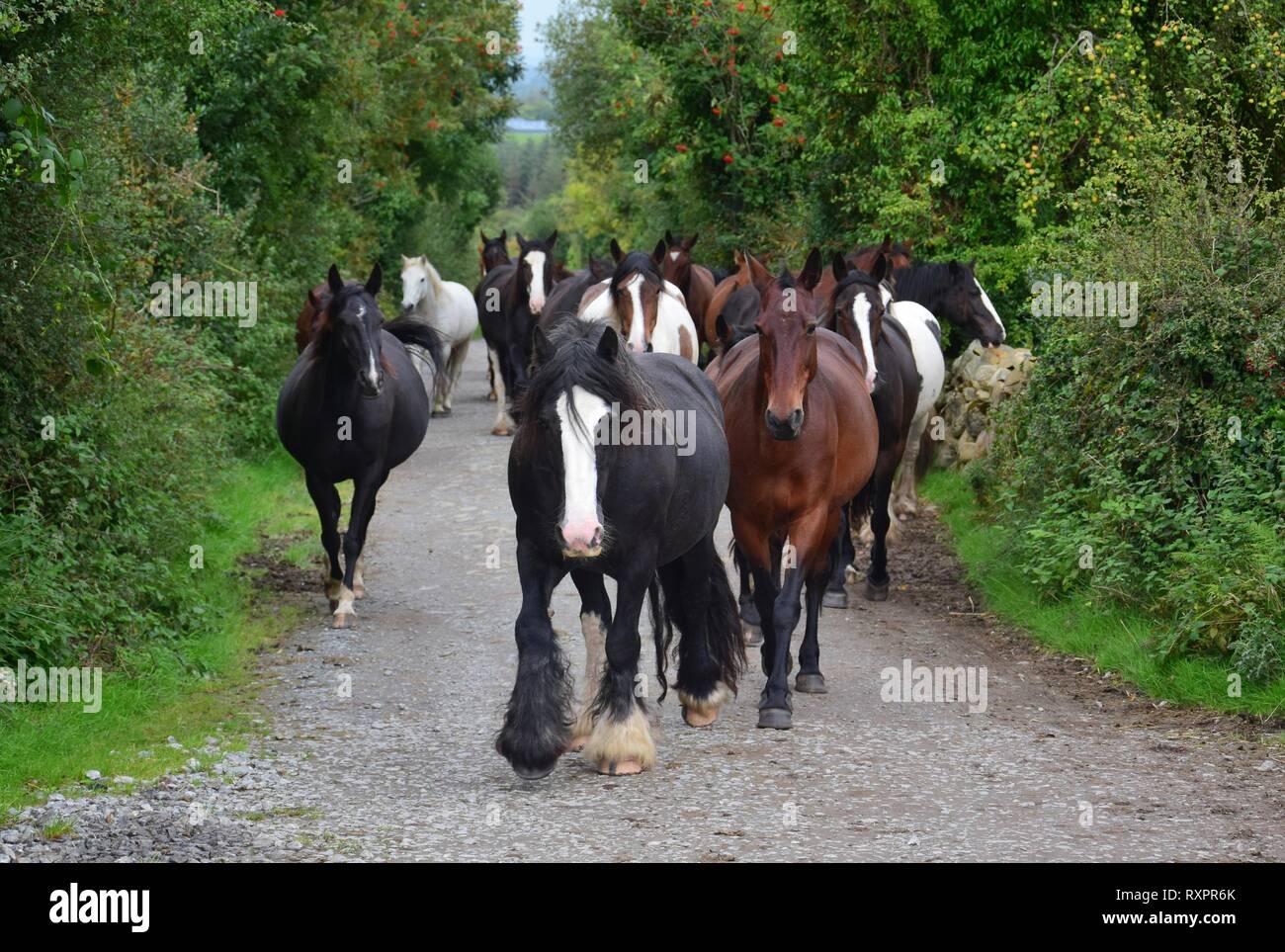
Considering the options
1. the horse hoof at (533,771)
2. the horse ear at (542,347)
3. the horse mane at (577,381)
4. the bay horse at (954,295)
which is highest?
the bay horse at (954,295)

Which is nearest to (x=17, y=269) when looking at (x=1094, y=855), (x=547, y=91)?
(x=1094, y=855)

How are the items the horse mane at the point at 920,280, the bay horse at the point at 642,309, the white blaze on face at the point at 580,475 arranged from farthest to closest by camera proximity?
the horse mane at the point at 920,280, the bay horse at the point at 642,309, the white blaze on face at the point at 580,475

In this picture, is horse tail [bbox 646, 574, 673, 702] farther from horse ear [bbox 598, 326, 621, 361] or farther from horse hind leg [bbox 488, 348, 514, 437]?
horse hind leg [bbox 488, 348, 514, 437]

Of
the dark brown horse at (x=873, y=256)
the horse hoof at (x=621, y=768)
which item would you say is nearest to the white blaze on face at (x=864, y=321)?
the dark brown horse at (x=873, y=256)

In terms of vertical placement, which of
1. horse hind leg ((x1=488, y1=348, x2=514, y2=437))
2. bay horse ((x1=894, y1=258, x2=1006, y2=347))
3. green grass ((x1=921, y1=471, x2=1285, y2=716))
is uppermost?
bay horse ((x1=894, y1=258, x2=1006, y2=347))

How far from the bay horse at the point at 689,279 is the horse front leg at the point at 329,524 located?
19.9 ft

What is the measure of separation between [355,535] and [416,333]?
2.32m

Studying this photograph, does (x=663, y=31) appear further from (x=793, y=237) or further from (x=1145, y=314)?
(x=1145, y=314)

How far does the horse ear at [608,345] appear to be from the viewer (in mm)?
6941

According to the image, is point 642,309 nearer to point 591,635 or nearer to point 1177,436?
point 1177,436

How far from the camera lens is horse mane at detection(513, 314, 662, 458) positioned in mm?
6844

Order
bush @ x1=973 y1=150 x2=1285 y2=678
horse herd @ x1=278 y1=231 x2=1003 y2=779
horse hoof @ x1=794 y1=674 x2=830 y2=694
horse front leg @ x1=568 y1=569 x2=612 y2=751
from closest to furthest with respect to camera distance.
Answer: horse herd @ x1=278 y1=231 x2=1003 y2=779, horse front leg @ x1=568 y1=569 x2=612 y2=751, bush @ x1=973 y1=150 x2=1285 y2=678, horse hoof @ x1=794 y1=674 x2=830 y2=694

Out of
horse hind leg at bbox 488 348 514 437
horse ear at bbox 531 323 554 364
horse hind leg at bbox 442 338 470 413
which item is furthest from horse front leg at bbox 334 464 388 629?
horse hind leg at bbox 442 338 470 413

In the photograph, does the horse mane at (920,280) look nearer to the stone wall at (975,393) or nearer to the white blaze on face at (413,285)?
the stone wall at (975,393)
